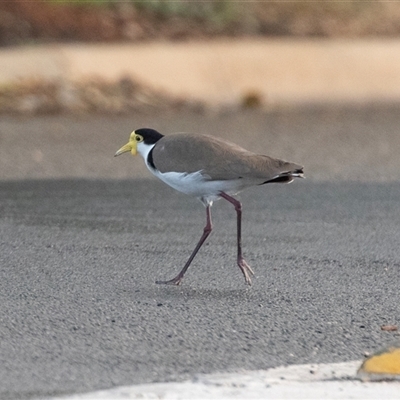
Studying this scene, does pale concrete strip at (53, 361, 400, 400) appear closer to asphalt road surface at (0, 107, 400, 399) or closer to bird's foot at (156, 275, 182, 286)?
asphalt road surface at (0, 107, 400, 399)

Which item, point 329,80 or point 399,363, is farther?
point 329,80

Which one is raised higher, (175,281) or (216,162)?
(216,162)

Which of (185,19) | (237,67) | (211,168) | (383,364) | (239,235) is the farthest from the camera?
(185,19)

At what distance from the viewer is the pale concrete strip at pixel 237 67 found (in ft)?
54.9

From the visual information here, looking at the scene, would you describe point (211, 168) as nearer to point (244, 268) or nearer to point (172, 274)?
point (244, 268)

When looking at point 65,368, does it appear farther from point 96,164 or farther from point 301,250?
point 96,164

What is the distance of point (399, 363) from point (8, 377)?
1818mm

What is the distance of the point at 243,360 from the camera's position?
5.34m

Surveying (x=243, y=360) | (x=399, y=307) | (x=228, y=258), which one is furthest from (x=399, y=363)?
(x=228, y=258)

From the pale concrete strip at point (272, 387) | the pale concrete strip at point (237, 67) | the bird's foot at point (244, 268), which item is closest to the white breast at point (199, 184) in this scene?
the bird's foot at point (244, 268)

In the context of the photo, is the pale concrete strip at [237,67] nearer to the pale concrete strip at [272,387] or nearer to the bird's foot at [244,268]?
the bird's foot at [244,268]

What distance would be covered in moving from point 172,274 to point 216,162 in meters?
0.93

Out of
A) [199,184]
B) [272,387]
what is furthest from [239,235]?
[272,387]

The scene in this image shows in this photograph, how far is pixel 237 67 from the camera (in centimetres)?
1800
